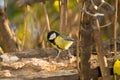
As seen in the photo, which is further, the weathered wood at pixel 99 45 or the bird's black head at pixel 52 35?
the bird's black head at pixel 52 35

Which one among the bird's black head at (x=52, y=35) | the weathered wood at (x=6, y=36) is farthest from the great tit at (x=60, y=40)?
the weathered wood at (x=6, y=36)

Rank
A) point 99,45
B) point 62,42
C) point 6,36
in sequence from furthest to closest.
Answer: point 6,36
point 62,42
point 99,45

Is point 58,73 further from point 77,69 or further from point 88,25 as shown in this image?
point 88,25

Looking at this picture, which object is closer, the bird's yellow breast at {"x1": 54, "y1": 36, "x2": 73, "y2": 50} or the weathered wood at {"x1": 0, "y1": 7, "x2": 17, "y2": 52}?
the bird's yellow breast at {"x1": 54, "y1": 36, "x2": 73, "y2": 50}

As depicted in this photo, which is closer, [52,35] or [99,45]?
[99,45]

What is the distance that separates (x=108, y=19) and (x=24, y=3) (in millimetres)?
571

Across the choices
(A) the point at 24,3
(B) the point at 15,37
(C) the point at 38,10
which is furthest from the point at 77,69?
(C) the point at 38,10

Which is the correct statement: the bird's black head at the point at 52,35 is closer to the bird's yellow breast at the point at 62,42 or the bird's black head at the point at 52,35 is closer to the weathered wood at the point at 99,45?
the bird's yellow breast at the point at 62,42

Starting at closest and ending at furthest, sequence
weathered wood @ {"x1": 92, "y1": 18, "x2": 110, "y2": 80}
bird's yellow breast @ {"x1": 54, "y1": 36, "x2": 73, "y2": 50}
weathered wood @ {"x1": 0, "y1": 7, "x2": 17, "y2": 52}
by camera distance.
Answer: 1. weathered wood @ {"x1": 92, "y1": 18, "x2": 110, "y2": 80}
2. bird's yellow breast @ {"x1": 54, "y1": 36, "x2": 73, "y2": 50}
3. weathered wood @ {"x1": 0, "y1": 7, "x2": 17, "y2": 52}

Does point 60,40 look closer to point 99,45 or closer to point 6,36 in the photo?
point 99,45

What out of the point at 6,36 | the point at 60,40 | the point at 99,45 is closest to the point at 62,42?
the point at 60,40

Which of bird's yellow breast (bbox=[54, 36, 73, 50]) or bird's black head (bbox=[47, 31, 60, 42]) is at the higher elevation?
bird's black head (bbox=[47, 31, 60, 42])

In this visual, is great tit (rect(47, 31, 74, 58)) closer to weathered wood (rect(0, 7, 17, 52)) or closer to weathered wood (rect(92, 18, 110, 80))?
weathered wood (rect(92, 18, 110, 80))

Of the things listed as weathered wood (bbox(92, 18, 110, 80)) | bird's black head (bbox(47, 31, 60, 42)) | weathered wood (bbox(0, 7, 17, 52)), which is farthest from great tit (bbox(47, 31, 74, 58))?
weathered wood (bbox(0, 7, 17, 52))
